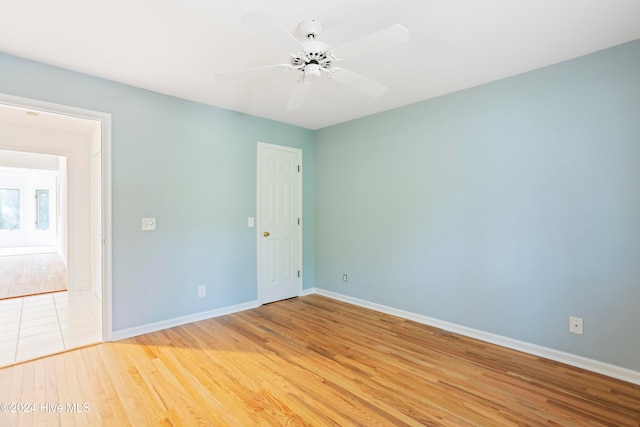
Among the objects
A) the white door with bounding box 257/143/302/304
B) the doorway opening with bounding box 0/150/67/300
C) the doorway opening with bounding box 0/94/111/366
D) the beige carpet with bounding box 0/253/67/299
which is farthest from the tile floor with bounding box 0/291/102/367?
the doorway opening with bounding box 0/150/67/300

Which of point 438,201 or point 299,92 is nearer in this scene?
point 299,92

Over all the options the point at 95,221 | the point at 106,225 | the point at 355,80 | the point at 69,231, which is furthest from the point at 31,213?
the point at 355,80

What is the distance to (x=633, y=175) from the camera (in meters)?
2.28

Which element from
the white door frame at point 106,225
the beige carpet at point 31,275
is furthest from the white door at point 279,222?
the beige carpet at point 31,275

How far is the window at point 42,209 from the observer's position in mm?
10258

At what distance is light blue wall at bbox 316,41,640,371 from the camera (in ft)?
7.70

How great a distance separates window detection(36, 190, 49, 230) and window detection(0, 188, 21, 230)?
1.54 ft

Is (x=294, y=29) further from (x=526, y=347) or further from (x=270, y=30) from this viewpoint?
(x=526, y=347)

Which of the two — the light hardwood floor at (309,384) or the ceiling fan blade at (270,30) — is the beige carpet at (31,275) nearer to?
the light hardwood floor at (309,384)

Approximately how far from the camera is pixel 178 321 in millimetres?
3389

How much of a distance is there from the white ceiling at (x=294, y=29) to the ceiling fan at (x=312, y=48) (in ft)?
0.76

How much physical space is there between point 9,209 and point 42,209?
0.80m

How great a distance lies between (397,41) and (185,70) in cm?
196

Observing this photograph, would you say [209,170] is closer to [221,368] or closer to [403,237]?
[221,368]
